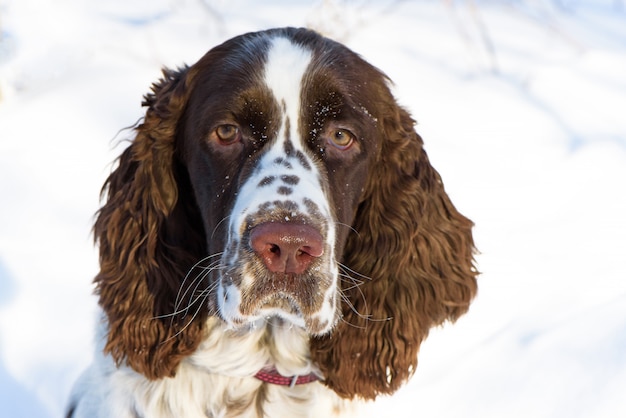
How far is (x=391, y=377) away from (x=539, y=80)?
18.1ft

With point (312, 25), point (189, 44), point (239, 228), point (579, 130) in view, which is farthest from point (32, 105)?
point (239, 228)

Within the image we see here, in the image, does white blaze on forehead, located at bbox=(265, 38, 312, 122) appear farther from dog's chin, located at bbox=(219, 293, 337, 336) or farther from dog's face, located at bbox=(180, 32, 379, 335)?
dog's chin, located at bbox=(219, 293, 337, 336)

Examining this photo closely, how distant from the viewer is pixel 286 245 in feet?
9.53

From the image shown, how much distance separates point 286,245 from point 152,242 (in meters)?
0.88

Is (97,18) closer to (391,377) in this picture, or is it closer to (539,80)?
(539,80)

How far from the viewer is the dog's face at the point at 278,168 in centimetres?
299

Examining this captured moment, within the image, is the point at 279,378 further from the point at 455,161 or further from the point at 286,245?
the point at 455,161

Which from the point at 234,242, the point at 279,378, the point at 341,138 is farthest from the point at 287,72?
the point at 279,378

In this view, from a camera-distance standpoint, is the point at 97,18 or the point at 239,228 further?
the point at 97,18

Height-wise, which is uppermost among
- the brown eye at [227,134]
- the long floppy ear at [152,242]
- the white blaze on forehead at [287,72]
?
the white blaze on forehead at [287,72]

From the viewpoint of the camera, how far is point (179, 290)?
3578 mm

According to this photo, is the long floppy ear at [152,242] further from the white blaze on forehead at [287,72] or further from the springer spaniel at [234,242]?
the white blaze on forehead at [287,72]

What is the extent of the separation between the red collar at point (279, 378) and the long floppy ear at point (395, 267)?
20 centimetres

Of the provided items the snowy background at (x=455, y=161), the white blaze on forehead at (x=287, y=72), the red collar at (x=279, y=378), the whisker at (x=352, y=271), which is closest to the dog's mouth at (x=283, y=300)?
the whisker at (x=352, y=271)
